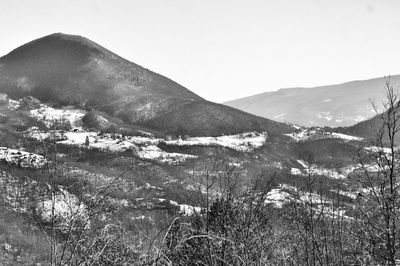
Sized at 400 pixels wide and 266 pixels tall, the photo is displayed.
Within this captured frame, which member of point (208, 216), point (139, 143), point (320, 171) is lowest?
point (139, 143)

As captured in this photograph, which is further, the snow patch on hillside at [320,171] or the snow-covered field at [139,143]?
the snow-covered field at [139,143]

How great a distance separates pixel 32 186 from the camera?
304ft

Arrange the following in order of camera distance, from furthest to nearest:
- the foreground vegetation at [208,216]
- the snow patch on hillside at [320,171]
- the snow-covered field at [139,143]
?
1. the snow-covered field at [139,143]
2. the snow patch on hillside at [320,171]
3. the foreground vegetation at [208,216]

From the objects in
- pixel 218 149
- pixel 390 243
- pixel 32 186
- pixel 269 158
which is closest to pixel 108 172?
pixel 32 186

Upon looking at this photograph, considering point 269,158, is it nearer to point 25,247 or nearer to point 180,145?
point 180,145

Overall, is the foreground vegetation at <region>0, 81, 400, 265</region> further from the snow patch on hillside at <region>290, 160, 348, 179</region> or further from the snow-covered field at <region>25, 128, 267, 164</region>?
the snow-covered field at <region>25, 128, 267, 164</region>

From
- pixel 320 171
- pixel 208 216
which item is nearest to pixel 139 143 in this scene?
pixel 320 171

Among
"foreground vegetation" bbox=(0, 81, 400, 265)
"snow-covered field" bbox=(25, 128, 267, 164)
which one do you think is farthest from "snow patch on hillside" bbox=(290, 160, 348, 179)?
"snow-covered field" bbox=(25, 128, 267, 164)

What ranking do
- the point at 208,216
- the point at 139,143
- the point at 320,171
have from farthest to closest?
the point at 139,143, the point at 320,171, the point at 208,216

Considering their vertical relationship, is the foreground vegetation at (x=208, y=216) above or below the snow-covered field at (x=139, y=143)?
above

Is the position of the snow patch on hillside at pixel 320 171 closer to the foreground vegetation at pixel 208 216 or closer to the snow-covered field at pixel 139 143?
the foreground vegetation at pixel 208 216

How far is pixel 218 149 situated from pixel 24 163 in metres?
89.0

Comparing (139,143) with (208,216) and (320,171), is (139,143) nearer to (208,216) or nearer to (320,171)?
(320,171)

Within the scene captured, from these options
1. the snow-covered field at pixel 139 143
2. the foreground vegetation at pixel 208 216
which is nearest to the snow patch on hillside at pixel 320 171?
the foreground vegetation at pixel 208 216
